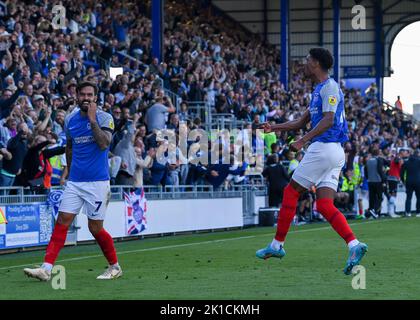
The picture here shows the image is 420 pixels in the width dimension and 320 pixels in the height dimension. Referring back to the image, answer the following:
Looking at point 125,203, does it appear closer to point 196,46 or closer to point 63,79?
point 63,79

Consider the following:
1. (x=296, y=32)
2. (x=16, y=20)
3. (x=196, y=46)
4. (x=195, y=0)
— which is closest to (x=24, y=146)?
(x=16, y=20)

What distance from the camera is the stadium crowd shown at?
20.2m

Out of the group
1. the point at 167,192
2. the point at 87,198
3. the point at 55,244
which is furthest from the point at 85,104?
the point at 167,192

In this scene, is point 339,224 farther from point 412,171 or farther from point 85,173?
point 412,171

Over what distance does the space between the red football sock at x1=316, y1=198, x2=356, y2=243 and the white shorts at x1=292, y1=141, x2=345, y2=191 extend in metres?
0.24

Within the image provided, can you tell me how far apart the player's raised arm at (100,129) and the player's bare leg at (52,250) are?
34.6 inches

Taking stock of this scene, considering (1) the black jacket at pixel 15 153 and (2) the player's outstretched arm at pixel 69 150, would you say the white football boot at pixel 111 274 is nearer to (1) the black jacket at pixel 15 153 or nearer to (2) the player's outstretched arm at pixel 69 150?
(2) the player's outstretched arm at pixel 69 150

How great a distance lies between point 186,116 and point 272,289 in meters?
19.6

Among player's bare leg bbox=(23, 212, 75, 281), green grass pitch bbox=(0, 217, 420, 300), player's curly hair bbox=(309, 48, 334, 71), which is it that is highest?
player's curly hair bbox=(309, 48, 334, 71)

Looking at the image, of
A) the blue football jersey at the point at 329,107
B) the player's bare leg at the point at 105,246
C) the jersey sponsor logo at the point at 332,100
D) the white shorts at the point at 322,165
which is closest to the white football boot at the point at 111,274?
the player's bare leg at the point at 105,246

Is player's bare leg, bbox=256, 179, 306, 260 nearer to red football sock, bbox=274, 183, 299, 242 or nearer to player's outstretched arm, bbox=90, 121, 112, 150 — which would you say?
red football sock, bbox=274, 183, 299, 242

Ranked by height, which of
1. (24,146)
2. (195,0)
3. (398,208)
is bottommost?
(398,208)

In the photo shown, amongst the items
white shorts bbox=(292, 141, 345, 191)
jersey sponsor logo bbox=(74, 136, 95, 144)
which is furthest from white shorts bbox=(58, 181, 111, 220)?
white shorts bbox=(292, 141, 345, 191)

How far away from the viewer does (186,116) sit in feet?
98.7
